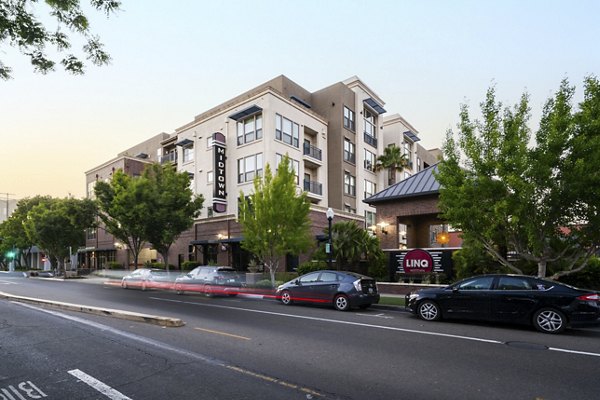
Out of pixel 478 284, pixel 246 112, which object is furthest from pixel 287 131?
pixel 478 284

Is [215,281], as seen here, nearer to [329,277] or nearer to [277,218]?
[277,218]

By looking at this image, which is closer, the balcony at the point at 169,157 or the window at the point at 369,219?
the window at the point at 369,219

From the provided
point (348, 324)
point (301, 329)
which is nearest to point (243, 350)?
point (301, 329)

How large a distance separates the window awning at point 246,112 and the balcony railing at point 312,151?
599 centimetres

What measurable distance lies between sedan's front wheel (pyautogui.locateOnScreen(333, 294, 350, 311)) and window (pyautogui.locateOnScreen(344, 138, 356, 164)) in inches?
960

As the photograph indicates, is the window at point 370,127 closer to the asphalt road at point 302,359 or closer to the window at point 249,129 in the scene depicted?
the window at point 249,129

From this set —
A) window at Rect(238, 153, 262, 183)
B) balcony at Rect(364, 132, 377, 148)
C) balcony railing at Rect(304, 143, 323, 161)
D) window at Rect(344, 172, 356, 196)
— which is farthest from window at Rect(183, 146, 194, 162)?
balcony at Rect(364, 132, 377, 148)

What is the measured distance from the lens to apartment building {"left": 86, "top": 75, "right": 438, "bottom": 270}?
30844 mm

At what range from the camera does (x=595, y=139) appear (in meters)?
11.4

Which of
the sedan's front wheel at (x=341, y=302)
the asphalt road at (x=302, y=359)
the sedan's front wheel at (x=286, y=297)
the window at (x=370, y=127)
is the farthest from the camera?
the window at (x=370, y=127)

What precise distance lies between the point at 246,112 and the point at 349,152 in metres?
11.8

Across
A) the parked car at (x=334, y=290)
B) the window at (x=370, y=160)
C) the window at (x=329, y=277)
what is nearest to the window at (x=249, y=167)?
the window at (x=370, y=160)

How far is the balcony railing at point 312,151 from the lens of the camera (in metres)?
34.2

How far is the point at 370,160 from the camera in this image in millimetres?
41094
